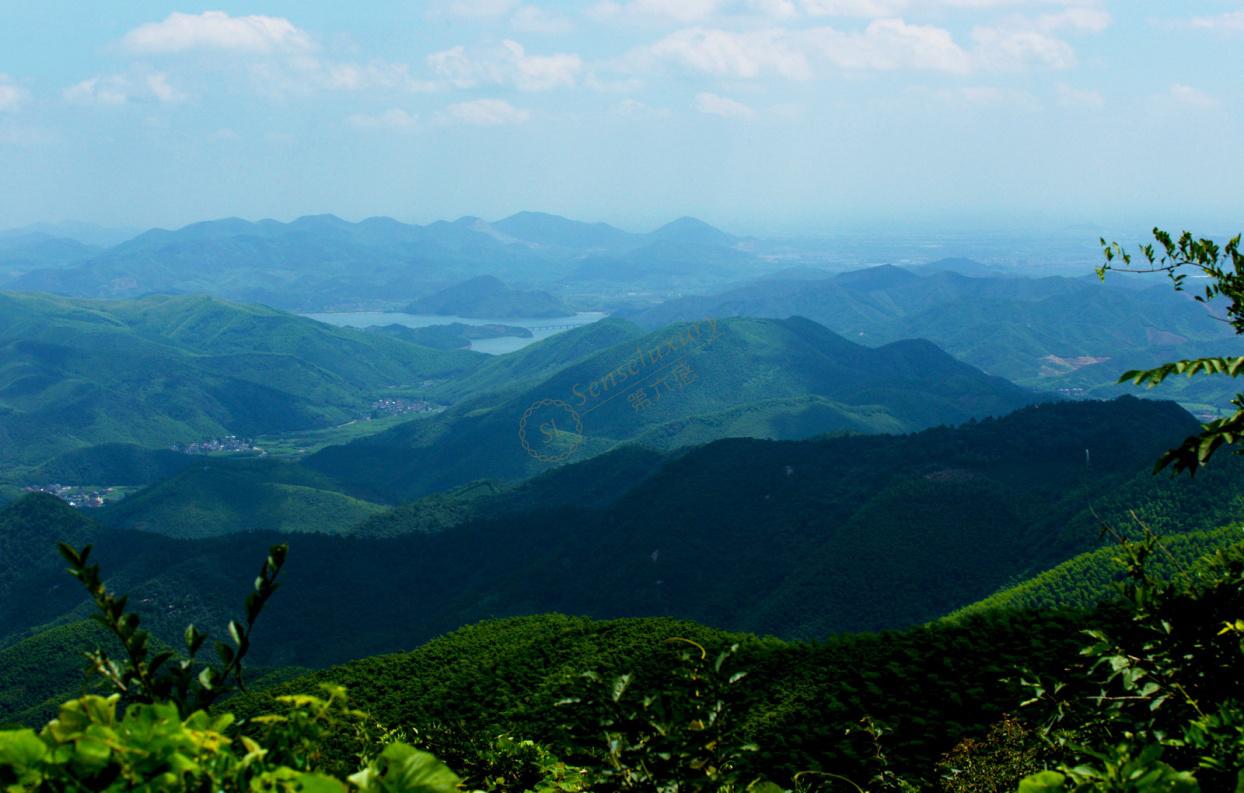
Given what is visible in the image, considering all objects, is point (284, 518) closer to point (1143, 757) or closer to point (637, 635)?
point (637, 635)

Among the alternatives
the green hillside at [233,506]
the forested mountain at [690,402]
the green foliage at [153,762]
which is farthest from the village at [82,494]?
the green foliage at [153,762]

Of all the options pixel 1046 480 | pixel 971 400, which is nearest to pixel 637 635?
pixel 1046 480

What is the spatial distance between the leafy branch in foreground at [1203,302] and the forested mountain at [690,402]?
12419 cm

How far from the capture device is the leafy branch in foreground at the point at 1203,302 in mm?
4730

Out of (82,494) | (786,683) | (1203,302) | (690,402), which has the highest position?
(1203,302)

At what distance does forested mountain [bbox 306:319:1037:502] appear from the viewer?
142125 mm

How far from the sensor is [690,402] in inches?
6398

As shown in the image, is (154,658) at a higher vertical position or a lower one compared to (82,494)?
higher

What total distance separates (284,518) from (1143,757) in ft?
425

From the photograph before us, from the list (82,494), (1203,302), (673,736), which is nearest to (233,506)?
(82,494)

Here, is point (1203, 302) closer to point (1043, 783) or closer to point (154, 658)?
point (1043, 783)

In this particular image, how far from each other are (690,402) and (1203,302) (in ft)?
514

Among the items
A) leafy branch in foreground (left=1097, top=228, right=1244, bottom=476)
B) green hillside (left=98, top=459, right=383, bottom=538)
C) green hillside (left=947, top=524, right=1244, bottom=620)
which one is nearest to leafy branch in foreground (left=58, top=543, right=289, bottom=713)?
leafy branch in foreground (left=1097, top=228, right=1244, bottom=476)

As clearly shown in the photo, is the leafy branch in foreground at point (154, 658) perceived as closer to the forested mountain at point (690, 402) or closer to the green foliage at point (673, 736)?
the green foliage at point (673, 736)
